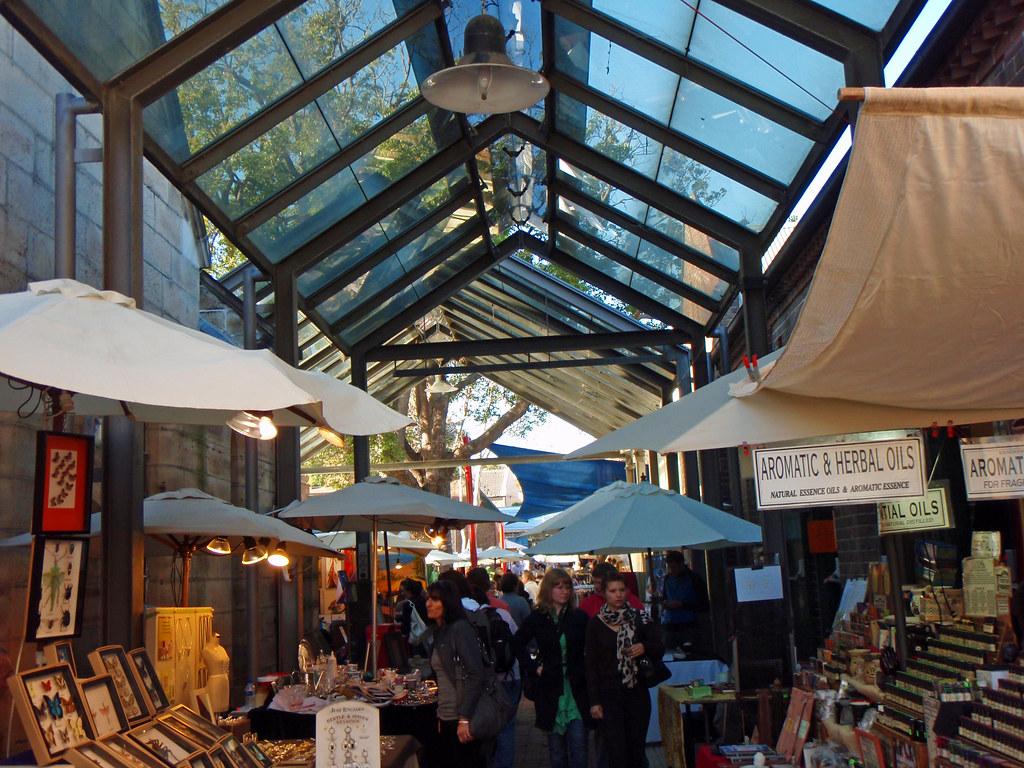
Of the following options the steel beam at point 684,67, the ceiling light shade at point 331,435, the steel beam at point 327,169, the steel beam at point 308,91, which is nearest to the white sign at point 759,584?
the ceiling light shade at point 331,435

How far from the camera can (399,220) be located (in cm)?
1313

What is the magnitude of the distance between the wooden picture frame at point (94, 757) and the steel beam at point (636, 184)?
907 cm

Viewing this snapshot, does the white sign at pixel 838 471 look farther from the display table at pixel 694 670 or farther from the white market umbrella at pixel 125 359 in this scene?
the display table at pixel 694 670

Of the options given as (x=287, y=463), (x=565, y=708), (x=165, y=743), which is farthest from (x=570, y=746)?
(x=287, y=463)

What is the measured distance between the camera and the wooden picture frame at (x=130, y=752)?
157 inches

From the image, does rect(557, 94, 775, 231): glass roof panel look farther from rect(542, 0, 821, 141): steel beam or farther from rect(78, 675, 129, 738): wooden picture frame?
rect(78, 675, 129, 738): wooden picture frame

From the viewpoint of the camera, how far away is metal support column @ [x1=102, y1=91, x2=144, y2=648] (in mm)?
6219

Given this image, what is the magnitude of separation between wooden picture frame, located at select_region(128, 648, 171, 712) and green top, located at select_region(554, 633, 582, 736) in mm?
3577

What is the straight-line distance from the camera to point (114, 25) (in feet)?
22.9

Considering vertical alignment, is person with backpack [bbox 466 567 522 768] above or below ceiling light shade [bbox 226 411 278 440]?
below

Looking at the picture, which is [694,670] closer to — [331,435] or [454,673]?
[454,673]

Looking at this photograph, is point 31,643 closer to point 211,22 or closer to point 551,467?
point 211,22

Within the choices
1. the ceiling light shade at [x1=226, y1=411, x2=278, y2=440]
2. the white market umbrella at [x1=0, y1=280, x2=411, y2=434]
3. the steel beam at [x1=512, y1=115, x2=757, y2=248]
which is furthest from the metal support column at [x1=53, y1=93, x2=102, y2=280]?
the steel beam at [x1=512, y1=115, x2=757, y2=248]

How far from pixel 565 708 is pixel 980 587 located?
3685 mm
